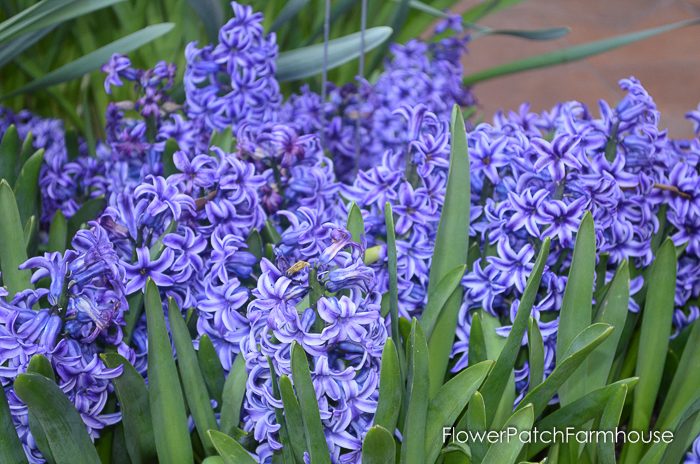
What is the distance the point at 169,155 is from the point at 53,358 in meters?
0.49

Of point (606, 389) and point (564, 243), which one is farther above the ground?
point (564, 243)

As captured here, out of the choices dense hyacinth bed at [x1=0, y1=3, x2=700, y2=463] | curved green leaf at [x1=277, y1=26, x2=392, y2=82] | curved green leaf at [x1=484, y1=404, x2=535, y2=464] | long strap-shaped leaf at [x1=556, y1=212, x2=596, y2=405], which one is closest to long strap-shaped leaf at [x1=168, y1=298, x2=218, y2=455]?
dense hyacinth bed at [x1=0, y1=3, x2=700, y2=463]

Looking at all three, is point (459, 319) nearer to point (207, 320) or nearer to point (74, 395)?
point (207, 320)

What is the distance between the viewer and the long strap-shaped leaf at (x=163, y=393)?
39.6 inches

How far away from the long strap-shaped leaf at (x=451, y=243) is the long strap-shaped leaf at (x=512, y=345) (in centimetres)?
10

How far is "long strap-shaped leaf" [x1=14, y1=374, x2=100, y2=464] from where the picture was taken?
886mm

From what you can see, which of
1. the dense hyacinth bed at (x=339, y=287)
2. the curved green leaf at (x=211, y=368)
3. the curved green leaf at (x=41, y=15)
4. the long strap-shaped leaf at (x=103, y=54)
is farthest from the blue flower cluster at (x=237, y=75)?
the curved green leaf at (x=211, y=368)

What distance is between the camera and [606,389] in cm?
104

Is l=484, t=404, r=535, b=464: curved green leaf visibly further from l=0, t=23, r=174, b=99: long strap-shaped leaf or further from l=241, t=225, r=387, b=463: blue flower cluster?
l=0, t=23, r=174, b=99: long strap-shaped leaf

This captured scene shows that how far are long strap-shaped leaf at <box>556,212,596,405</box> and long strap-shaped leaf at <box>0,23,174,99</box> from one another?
0.88m

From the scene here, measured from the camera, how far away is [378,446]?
0.91 meters

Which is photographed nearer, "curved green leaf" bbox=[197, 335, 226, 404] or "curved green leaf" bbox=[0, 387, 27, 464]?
"curved green leaf" bbox=[0, 387, 27, 464]

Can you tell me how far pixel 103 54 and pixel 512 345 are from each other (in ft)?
3.37

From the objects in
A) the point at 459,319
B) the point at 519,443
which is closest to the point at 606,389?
the point at 519,443
